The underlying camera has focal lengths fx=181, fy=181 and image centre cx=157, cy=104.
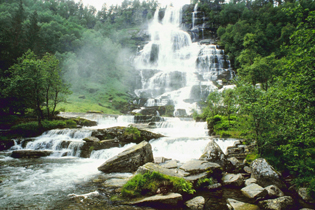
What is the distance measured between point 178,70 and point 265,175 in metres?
48.9

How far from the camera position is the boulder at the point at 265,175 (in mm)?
8047

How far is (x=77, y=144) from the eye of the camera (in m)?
14.5

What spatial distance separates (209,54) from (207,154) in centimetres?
5117

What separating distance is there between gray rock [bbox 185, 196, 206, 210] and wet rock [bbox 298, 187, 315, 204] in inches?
162

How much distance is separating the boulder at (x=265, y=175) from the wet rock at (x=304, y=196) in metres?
0.66

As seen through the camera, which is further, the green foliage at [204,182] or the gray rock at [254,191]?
the green foliage at [204,182]

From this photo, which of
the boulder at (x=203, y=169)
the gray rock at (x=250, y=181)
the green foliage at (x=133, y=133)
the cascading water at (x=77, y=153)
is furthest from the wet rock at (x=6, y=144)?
the gray rock at (x=250, y=181)

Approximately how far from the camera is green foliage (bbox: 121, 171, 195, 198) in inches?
268

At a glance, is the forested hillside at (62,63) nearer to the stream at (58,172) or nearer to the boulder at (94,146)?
the stream at (58,172)

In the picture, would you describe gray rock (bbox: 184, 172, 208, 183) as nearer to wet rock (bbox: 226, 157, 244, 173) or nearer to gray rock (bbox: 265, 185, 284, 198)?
wet rock (bbox: 226, 157, 244, 173)

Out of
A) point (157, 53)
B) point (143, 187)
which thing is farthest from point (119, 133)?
point (157, 53)

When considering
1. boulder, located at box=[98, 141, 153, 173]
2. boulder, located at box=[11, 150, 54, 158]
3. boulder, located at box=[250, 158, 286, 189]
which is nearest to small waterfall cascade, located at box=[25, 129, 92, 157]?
boulder, located at box=[11, 150, 54, 158]

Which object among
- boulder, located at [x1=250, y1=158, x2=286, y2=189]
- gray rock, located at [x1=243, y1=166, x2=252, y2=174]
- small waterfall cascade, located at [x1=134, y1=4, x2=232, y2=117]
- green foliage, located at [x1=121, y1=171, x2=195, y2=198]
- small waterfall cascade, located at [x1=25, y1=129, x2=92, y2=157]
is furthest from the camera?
small waterfall cascade, located at [x1=134, y1=4, x2=232, y2=117]

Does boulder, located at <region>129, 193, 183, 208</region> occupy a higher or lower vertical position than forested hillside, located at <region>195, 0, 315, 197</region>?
lower
